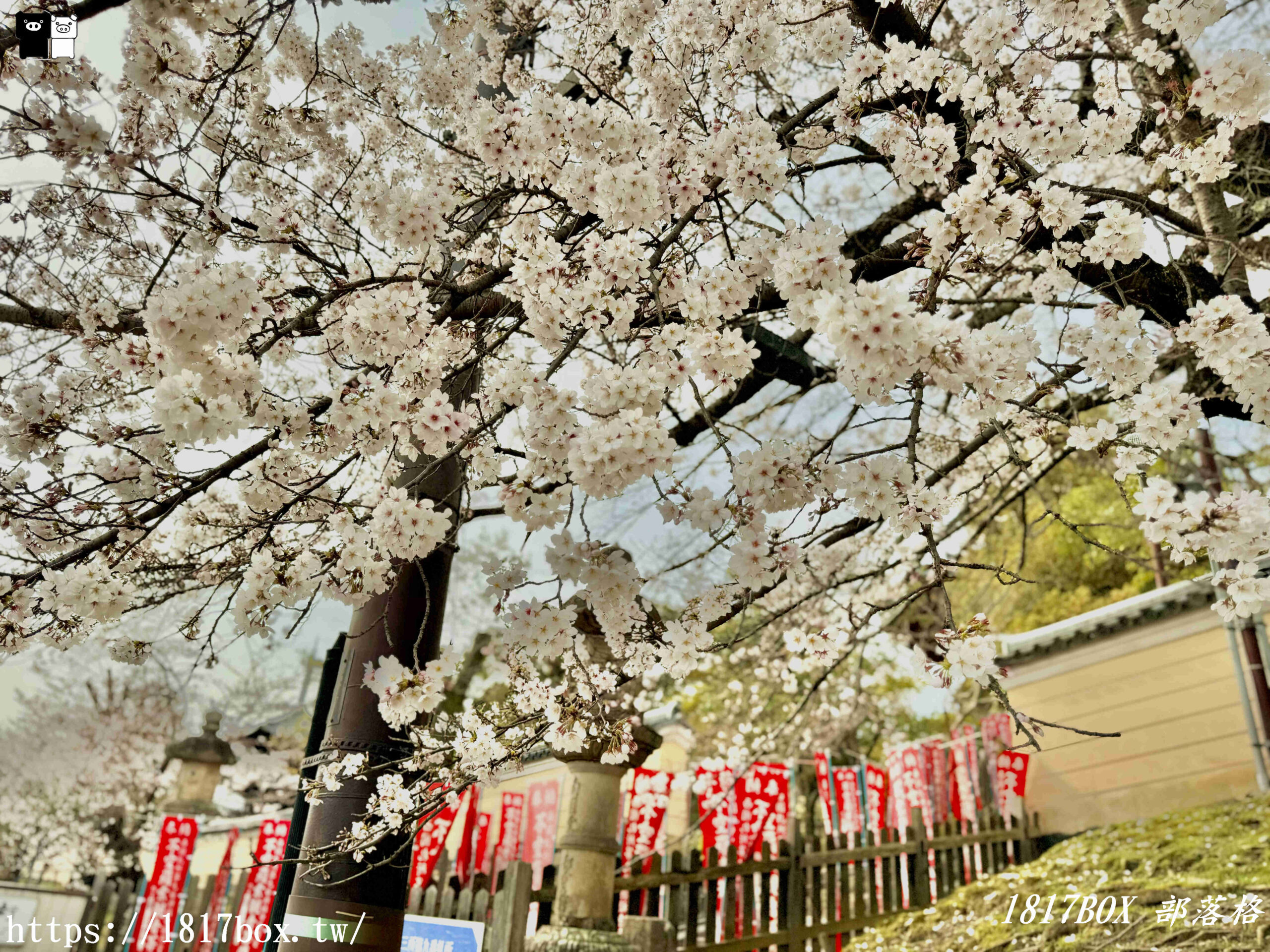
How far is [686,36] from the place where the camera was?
357 centimetres

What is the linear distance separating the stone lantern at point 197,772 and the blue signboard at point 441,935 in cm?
540

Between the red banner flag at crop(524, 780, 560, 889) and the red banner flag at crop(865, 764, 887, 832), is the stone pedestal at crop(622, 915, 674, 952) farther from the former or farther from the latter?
the red banner flag at crop(865, 764, 887, 832)

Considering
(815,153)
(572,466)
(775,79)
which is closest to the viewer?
(572,466)

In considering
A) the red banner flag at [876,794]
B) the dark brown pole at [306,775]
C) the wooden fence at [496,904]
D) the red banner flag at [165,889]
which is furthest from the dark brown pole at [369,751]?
the red banner flag at [165,889]

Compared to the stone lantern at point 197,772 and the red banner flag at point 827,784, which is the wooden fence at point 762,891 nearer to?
the red banner flag at point 827,784

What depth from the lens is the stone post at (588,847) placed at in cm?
429

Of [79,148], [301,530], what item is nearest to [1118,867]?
[301,530]

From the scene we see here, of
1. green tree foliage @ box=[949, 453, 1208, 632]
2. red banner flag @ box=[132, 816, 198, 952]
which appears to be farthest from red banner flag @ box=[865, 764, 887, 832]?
red banner flag @ box=[132, 816, 198, 952]

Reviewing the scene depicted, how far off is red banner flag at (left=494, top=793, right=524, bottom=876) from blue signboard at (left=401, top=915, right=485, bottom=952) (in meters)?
2.93

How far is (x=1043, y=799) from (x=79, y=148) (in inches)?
366

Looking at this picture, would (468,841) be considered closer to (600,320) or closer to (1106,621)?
(600,320)

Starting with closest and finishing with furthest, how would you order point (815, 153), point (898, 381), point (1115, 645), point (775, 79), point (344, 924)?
point (898, 381) → point (344, 924) → point (815, 153) → point (775, 79) → point (1115, 645)

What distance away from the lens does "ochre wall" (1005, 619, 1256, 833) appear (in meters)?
7.25

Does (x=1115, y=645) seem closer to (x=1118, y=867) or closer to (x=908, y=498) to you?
(x=1118, y=867)
